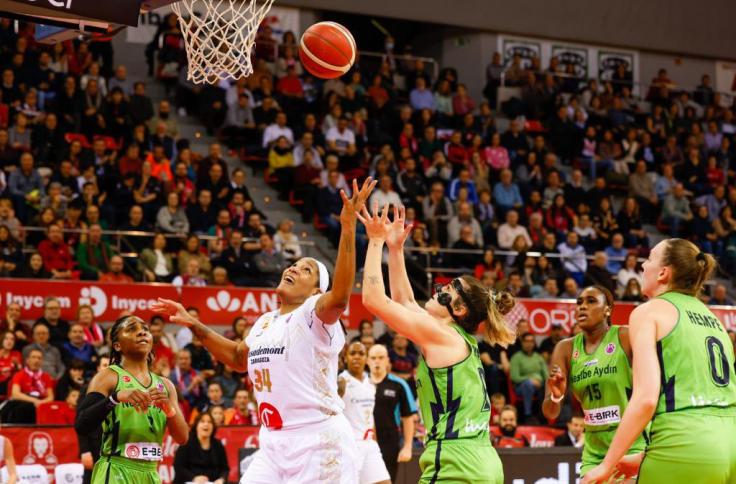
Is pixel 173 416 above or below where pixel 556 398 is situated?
below

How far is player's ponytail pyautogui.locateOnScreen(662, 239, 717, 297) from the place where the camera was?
5262 millimetres

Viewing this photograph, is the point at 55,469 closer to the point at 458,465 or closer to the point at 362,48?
the point at 458,465

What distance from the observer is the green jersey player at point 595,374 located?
7.48 m

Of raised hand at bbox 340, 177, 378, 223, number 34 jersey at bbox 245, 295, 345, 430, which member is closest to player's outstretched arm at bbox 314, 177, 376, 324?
raised hand at bbox 340, 177, 378, 223

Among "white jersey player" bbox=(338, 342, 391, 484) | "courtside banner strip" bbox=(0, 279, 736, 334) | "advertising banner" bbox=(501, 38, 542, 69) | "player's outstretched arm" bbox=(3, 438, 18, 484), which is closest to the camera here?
"player's outstretched arm" bbox=(3, 438, 18, 484)

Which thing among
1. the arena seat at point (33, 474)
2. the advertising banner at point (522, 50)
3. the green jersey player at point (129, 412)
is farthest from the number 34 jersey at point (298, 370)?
the advertising banner at point (522, 50)

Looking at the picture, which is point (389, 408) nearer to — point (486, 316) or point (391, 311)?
point (486, 316)

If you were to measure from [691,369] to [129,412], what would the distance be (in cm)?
400

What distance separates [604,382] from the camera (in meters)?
7.60

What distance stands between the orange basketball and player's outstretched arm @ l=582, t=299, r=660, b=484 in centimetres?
457

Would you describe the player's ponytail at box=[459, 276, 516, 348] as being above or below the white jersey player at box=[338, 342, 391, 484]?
above

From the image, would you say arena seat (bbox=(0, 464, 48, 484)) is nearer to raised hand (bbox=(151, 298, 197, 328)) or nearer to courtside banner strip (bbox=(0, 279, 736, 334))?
courtside banner strip (bbox=(0, 279, 736, 334))

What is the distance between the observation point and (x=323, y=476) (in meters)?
Result: 6.30

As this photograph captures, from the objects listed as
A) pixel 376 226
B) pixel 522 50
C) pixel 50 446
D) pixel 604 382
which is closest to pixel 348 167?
pixel 522 50
